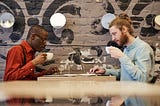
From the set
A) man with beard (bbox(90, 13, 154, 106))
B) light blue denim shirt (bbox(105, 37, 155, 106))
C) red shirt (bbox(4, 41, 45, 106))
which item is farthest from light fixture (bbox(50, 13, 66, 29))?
light blue denim shirt (bbox(105, 37, 155, 106))

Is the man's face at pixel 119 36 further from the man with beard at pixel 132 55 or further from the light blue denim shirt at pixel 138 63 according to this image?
the light blue denim shirt at pixel 138 63

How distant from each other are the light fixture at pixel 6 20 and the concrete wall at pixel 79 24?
1.8 inches

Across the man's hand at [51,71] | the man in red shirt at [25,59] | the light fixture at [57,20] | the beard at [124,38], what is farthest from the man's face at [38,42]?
the beard at [124,38]

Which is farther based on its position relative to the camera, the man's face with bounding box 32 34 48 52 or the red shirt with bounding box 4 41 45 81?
the man's face with bounding box 32 34 48 52

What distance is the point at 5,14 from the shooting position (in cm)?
366

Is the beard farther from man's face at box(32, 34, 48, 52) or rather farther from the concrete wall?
the concrete wall

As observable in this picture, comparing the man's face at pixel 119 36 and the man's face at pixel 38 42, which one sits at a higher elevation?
the man's face at pixel 119 36

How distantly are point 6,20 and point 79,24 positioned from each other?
825mm

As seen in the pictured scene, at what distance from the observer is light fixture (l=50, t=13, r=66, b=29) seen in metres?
3.68

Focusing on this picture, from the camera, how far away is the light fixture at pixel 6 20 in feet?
12.0

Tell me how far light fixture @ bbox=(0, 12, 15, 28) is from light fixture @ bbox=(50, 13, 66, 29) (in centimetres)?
→ 45

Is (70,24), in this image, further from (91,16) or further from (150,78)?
(150,78)

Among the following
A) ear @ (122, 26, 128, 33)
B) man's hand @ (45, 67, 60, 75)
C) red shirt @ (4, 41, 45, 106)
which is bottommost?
man's hand @ (45, 67, 60, 75)

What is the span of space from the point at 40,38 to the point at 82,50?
2.61 ft
